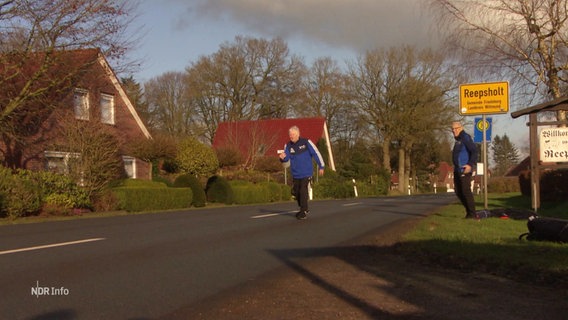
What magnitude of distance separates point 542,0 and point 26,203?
15.3 m

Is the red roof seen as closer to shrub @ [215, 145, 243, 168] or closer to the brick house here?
shrub @ [215, 145, 243, 168]

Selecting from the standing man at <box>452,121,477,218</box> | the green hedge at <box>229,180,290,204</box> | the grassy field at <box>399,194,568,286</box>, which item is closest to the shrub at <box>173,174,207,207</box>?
→ the green hedge at <box>229,180,290,204</box>

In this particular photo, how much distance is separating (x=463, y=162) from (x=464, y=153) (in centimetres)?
17

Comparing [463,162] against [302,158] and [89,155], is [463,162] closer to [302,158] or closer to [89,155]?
[302,158]

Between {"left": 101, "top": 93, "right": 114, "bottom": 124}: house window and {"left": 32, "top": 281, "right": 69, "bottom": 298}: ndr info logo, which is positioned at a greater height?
{"left": 101, "top": 93, "right": 114, "bottom": 124}: house window

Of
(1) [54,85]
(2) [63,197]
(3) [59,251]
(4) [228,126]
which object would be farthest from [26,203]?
(4) [228,126]

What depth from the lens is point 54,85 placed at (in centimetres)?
2016

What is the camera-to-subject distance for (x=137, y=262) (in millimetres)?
6684

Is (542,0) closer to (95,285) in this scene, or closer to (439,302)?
(439,302)

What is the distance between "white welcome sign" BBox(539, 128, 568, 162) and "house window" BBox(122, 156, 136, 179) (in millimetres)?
20912

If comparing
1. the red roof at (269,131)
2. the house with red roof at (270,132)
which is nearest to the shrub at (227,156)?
the house with red roof at (270,132)

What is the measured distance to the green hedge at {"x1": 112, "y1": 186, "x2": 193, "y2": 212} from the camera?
18.6m

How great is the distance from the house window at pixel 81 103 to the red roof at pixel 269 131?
820 inches

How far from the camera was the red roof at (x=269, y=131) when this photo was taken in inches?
1826
